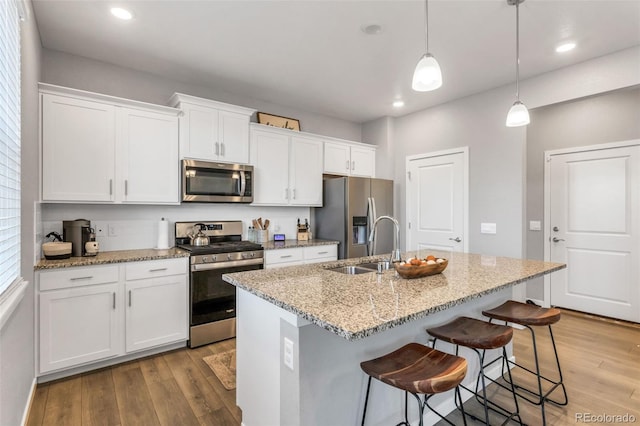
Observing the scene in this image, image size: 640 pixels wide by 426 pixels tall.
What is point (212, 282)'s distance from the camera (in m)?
3.10

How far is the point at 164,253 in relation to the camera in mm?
2980

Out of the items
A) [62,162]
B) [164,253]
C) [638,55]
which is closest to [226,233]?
[164,253]

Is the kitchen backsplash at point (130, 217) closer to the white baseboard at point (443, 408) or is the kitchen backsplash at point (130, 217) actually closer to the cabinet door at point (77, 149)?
the cabinet door at point (77, 149)

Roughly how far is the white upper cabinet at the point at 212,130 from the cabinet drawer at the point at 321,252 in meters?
1.29

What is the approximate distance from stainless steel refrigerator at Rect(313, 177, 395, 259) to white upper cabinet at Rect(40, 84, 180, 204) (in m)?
1.92

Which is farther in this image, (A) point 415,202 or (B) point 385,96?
(A) point 415,202

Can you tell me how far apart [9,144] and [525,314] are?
3.07 m

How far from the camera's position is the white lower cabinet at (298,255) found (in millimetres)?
3551

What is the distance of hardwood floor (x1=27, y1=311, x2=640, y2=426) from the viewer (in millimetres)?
2010

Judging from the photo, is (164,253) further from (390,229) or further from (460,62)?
(460,62)

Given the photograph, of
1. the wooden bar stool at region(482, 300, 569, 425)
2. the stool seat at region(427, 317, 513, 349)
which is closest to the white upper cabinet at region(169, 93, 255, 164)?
the stool seat at region(427, 317, 513, 349)

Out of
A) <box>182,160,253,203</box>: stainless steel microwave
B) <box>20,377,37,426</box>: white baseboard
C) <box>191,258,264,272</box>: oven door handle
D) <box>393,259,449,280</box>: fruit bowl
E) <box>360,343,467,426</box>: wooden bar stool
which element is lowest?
<box>20,377,37,426</box>: white baseboard

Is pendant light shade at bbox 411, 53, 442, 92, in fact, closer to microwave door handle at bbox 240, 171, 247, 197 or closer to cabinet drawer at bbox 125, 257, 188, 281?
microwave door handle at bbox 240, 171, 247, 197

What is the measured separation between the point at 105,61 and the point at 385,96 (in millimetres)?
3019
